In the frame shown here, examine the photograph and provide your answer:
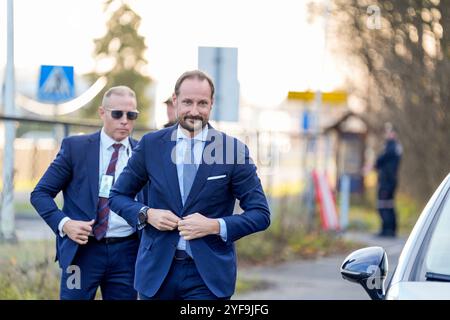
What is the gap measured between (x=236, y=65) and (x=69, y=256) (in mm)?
6215

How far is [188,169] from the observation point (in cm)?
604

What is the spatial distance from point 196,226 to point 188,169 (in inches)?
15.4

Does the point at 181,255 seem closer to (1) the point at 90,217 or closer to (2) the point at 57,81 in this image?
(1) the point at 90,217

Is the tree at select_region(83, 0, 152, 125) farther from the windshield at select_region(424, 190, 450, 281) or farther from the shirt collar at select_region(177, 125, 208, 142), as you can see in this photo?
the windshield at select_region(424, 190, 450, 281)

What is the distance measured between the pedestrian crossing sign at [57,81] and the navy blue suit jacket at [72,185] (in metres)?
5.28

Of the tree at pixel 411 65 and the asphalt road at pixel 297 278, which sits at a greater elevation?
the tree at pixel 411 65

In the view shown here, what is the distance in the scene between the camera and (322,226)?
20.1 metres

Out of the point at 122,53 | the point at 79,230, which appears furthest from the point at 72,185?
the point at 122,53

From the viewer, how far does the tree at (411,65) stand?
67.7 feet

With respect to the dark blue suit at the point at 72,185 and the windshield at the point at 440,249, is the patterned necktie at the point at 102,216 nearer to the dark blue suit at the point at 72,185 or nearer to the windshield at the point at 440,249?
the dark blue suit at the point at 72,185

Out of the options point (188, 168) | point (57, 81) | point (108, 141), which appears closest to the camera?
point (188, 168)

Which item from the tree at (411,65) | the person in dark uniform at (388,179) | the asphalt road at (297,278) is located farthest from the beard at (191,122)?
the person in dark uniform at (388,179)

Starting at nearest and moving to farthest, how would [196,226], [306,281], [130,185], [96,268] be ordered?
[196,226] < [130,185] < [96,268] < [306,281]
